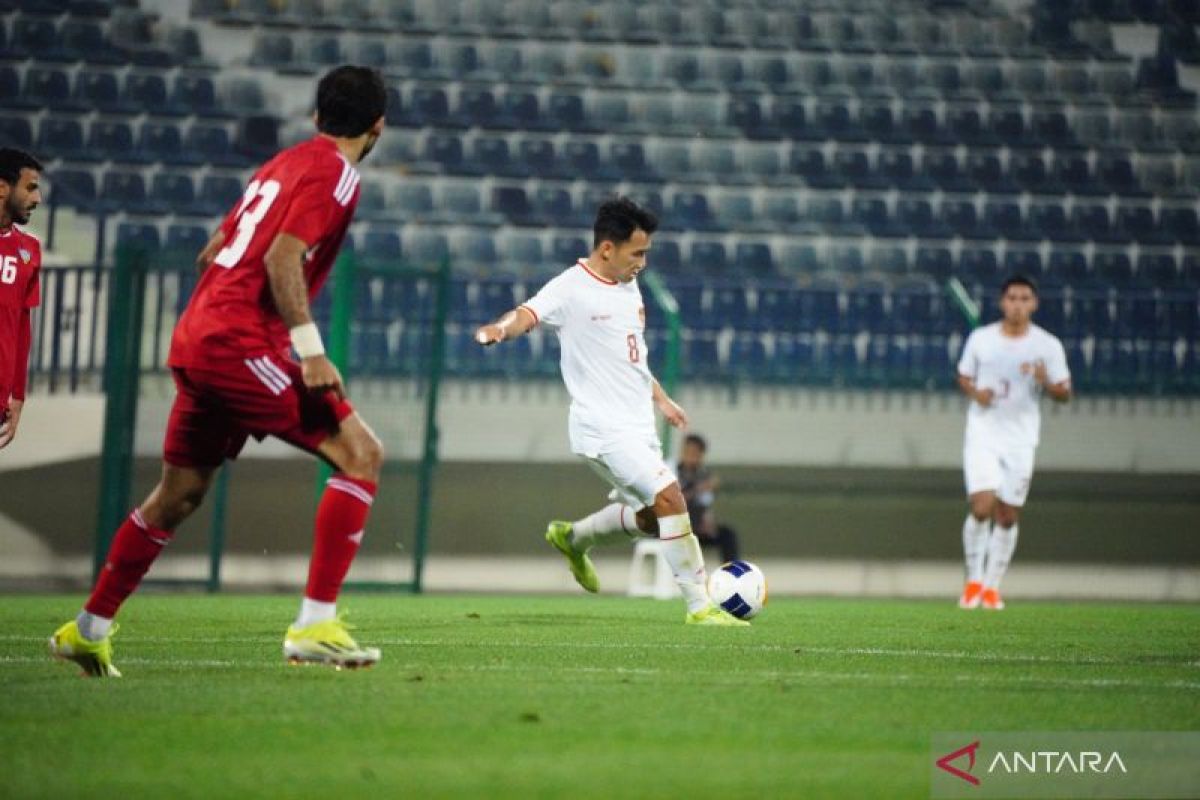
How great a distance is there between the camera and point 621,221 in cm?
901

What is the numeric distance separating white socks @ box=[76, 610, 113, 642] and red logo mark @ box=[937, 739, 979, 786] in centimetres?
281

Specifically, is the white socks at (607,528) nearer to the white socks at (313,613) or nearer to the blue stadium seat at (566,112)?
the white socks at (313,613)

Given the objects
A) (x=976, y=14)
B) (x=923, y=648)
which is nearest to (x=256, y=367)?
(x=923, y=648)

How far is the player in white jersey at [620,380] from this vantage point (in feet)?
29.5

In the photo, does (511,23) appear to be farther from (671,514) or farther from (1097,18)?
(671,514)

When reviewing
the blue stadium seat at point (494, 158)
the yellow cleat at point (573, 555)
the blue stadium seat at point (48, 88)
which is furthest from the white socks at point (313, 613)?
the blue stadium seat at point (48, 88)

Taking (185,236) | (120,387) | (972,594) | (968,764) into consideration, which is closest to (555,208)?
(185,236)

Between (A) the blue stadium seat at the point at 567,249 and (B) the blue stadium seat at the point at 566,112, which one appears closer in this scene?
(A) the blue stadium seat at the point at 567,249

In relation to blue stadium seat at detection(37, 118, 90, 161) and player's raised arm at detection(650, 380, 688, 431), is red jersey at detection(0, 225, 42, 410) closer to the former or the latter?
player's raised arm at detection(650, 380, 688, 431)

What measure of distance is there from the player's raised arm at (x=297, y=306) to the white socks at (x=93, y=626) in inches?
41.0

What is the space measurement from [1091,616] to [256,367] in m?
7.49

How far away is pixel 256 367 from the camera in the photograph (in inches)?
228

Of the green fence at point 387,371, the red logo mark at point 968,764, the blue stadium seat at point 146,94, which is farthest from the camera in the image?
the blue stadium seat at point 146,94

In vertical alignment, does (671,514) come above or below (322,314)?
below
